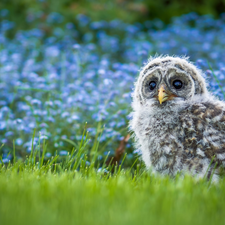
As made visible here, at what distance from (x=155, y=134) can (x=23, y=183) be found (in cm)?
121

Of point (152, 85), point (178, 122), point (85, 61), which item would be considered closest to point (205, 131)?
point (178, 122)

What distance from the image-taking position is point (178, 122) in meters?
3.11

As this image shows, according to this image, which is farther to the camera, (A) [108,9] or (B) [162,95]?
(A) [108,9]

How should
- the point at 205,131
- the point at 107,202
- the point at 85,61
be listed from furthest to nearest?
1. the point at 85,61
2. the point at 205,131
3. the point at 107,202

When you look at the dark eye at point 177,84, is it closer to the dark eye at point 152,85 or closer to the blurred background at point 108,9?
the dark eye at point 152,85

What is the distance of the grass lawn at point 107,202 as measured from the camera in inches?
80.0

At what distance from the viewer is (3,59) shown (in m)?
5.93

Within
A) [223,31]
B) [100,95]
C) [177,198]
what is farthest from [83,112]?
[223,31]

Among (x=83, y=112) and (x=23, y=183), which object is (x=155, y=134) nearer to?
(x=23, y=183)

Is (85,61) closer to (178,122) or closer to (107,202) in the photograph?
(178,122)

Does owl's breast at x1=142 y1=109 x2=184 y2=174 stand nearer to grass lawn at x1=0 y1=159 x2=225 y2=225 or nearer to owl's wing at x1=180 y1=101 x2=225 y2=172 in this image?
owl's wing at x1=180 y1=101 x2=225 y2=172

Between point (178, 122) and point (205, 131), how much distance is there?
0.83ft

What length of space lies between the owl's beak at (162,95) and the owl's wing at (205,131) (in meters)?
0.21

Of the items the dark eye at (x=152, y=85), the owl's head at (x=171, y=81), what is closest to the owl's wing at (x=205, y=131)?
the owl's head at (x=171, y=81)
